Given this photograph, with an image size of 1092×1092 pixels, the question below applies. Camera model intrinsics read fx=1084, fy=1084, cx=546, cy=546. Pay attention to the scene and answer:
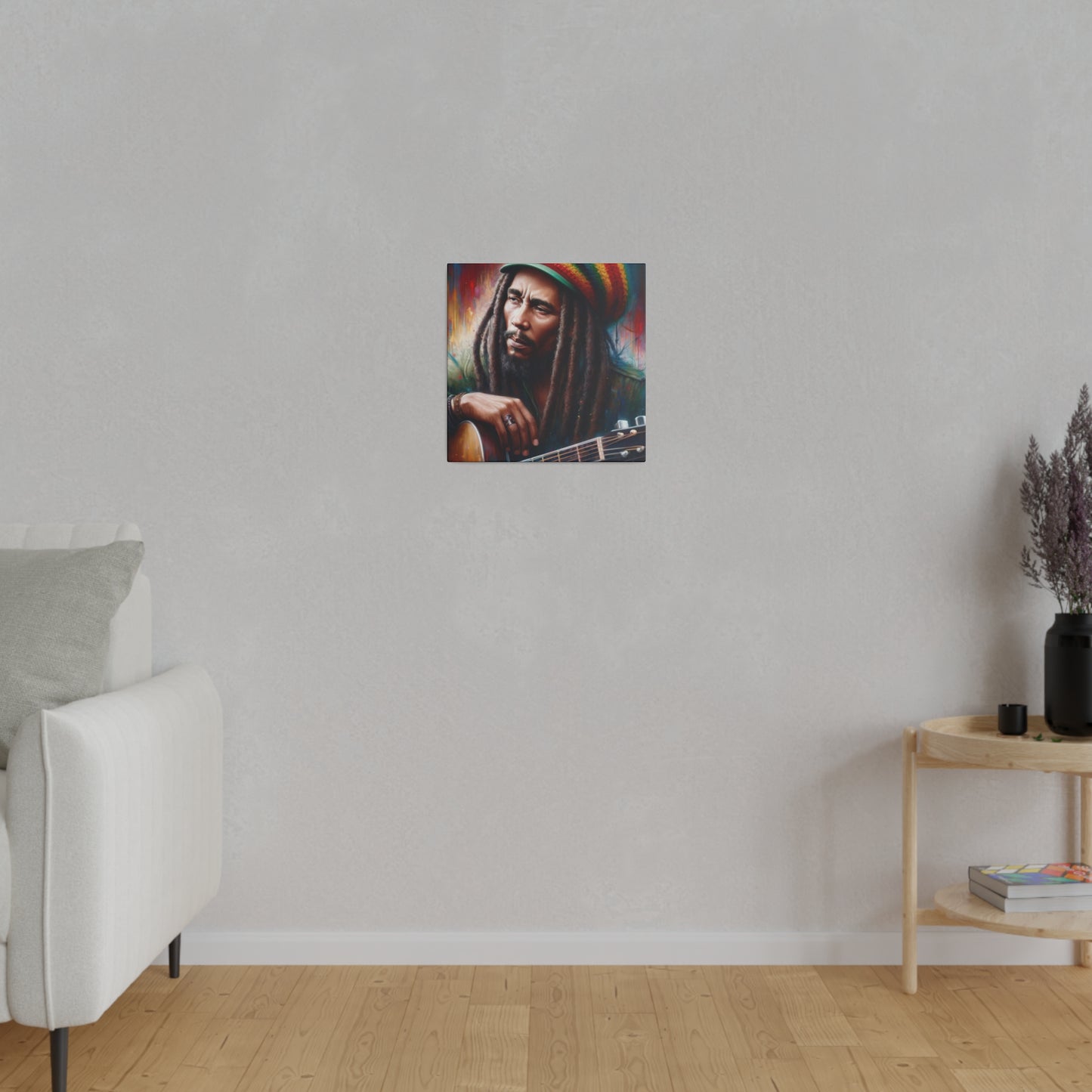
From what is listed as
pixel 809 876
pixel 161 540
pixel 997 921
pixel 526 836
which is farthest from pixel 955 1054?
pixel 161 540

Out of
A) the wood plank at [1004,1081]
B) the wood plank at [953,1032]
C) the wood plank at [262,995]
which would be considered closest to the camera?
the wood plank at [1004,1081]

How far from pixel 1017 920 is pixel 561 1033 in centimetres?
91

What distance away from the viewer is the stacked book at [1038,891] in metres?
2.17

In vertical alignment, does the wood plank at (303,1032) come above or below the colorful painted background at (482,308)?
below

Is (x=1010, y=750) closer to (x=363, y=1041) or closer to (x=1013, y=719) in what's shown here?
(x=1013, y=719)

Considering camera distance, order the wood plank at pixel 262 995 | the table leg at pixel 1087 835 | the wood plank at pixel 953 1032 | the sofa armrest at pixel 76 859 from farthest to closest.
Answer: the table leg at pixel 1087 835 → the wood plank at pixel 262 995 → the wood plank at pixel 953 1032 → the sofa armrest at pixel 76 859

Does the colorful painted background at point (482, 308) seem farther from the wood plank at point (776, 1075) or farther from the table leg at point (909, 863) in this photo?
the wood plank at point (776, 1075)

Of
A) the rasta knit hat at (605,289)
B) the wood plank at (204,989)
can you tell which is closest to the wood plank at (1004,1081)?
the wood plank at (204,989)

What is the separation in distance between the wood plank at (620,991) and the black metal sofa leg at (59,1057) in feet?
3.18

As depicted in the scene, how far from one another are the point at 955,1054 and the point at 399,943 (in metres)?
1.16

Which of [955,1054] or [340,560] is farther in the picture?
[340,560]

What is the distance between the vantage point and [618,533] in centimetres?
244

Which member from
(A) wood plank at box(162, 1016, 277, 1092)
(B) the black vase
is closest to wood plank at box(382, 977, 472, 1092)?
(A) wood plank at box(162, 1016, 277, 1092)

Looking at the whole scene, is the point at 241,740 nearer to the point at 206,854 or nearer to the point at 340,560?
the point at 206,854
